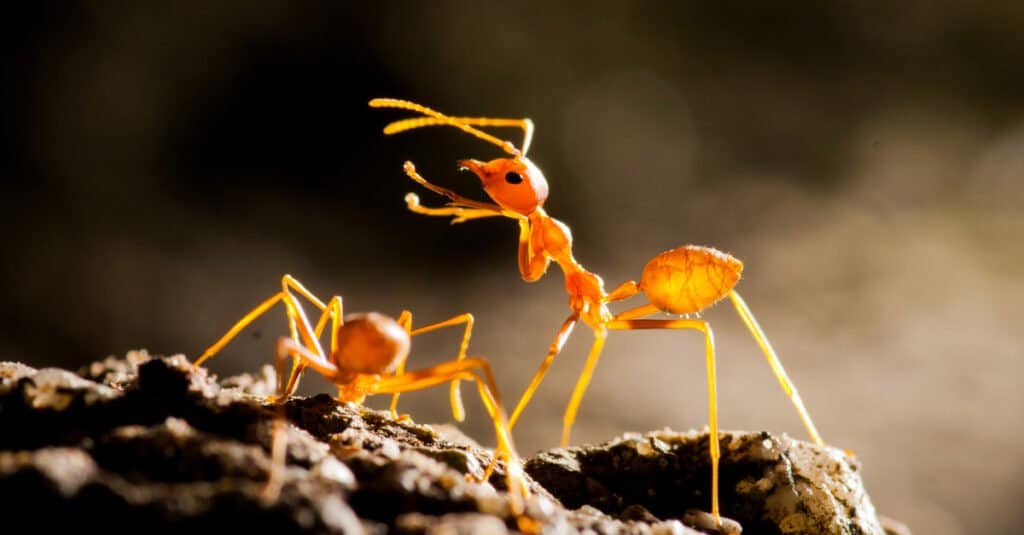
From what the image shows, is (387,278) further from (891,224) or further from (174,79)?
(891,224)

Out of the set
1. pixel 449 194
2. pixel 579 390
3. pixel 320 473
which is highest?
pixel 449 194

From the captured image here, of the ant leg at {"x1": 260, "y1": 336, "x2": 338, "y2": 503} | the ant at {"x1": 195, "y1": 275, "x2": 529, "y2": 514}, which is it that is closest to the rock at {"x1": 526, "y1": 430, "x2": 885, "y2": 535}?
the ant at {"x1": 195, "y1": 275, "x2": 529, "y2": 514}

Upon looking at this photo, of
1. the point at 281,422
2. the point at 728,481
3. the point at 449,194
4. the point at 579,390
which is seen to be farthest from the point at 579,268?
the point at 281,422

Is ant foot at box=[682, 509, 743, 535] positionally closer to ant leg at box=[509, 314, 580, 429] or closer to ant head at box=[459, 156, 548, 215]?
ant leg at box=[509, 314, 580, 429]

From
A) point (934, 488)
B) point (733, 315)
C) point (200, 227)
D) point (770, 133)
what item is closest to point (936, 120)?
point (770, 133)

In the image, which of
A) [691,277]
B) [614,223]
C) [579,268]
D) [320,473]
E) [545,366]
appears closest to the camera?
[320,473]

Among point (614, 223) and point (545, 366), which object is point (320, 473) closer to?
point (545, 366)

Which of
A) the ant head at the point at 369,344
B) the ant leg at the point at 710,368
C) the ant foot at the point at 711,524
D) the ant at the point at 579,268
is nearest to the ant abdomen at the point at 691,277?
the ant at the point at 579,268
